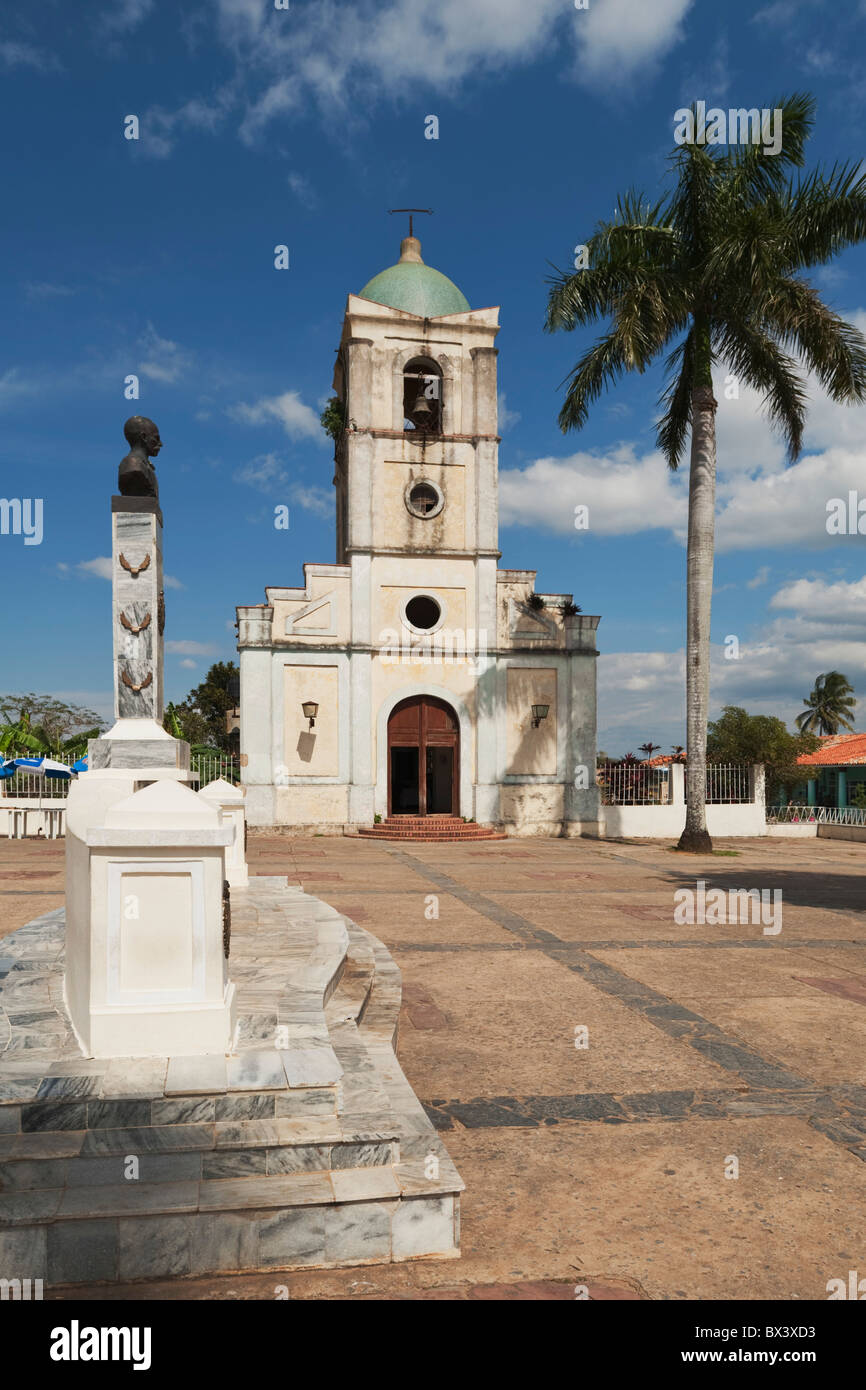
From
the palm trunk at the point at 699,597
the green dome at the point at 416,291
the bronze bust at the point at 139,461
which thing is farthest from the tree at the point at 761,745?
the bronze bust at the point at 139,461

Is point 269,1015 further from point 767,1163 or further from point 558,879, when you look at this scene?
point 558,879

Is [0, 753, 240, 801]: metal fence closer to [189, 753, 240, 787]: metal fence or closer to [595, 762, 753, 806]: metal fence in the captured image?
[189, 753, 240, 787]: metal fence

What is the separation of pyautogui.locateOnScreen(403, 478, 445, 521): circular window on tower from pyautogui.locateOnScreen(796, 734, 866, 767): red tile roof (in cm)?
1979

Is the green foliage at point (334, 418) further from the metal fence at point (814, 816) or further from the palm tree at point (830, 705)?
the palm tree at point (830, 705)

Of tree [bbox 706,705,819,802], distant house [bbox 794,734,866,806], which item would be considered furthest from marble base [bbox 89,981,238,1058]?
distant house [bbox 794,734,866,806]

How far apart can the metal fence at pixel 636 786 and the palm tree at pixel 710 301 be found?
423cm

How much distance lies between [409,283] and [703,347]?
9933 millimetres

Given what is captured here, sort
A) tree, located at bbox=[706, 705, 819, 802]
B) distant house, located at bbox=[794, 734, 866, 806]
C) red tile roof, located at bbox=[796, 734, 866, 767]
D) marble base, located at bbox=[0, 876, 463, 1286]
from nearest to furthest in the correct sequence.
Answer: marble base, located at bbox=[0, 876, 463, 1286]
tree, located at bbox=[706, 705, 819, 802]
red tile roof, located at bbox=[796, 734, 866, 767]
distant house, located at bbox=[794, 734, 866, 806]

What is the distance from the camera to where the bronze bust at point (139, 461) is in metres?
7.33

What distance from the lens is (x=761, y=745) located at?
102 ft

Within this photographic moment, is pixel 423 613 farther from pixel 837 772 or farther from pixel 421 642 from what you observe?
pixel 837 772

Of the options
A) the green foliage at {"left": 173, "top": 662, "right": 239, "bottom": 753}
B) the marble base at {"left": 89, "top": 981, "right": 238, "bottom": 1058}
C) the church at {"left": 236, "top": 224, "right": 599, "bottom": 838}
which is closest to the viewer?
the marble base at {"left": 89, "top": 981, "right": 238, "bottom": 1058}

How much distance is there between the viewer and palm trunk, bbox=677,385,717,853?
60.8ft

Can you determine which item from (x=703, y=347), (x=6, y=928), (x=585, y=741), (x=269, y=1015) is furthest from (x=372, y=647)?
(x=269, y=1015)
